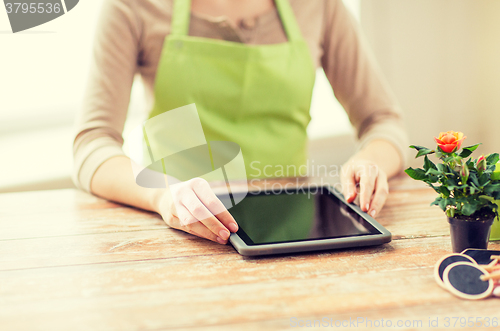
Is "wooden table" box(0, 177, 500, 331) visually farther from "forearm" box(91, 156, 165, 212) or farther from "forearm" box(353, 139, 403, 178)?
"forearm" box(353, 139, 403, 178)

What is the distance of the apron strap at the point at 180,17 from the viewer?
1006 mm

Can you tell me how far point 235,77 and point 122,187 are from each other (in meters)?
0.43

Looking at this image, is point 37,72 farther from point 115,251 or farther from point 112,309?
point 112,309

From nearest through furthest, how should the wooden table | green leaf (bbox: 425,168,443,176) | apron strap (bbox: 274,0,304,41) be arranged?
the wooden table → green leaf (bbox: 425,168,443,176) → apron strap (bbox: 274,0,304,41)

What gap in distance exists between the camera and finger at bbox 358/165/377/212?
72cm

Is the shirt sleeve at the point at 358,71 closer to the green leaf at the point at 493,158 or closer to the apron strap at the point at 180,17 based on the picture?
the apron strap at the point at 180,17

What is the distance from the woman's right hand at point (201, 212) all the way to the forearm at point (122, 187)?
0.11 meters

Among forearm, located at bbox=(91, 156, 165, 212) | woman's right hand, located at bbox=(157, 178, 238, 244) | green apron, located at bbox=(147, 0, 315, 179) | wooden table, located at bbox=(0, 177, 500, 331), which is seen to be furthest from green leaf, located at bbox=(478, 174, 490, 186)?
green apron, located at bbox=(147, 0, 315, 179)

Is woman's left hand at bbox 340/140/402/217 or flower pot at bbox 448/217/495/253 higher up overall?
flower pot at bbox 448/217/495/253

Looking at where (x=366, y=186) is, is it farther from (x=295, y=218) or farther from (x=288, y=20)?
(x=288, y=20)

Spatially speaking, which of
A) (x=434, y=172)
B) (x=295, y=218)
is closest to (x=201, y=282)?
Result: (x=295, y=218)

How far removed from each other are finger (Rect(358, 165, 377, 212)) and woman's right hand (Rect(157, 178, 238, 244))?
255mm

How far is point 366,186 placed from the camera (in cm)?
74

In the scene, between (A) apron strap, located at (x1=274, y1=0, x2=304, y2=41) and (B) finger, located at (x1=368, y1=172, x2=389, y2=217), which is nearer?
(B) finger, located at (x1=368, y1=172, x2=389, y2=217)
